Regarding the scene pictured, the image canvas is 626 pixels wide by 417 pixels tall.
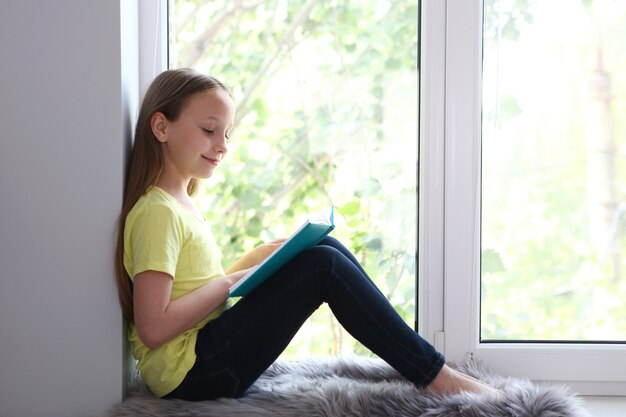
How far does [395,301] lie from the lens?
1685 mm

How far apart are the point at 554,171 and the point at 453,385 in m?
0.59

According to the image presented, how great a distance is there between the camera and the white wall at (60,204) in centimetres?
131

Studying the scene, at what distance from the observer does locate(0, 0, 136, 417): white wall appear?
131cm

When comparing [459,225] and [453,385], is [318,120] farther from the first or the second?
[453,385]

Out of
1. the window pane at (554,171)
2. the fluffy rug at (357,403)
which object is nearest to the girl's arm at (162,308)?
the fluffy rug at (357,403)

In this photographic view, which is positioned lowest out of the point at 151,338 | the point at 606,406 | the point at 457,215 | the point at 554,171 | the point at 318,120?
the point at 606,406

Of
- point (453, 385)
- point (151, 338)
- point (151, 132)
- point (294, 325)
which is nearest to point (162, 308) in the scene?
point (151, 338)

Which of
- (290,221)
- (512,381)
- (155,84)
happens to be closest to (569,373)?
(512,381)

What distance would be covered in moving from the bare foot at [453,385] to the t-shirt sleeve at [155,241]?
1.70 feet

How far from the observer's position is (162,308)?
128 centimetres

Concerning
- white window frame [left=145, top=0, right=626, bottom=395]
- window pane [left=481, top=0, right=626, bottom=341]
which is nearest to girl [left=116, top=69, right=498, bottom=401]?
white window frame [left=145, top=0, right=626, bottom=395]

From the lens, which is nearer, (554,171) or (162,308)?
(162,308)

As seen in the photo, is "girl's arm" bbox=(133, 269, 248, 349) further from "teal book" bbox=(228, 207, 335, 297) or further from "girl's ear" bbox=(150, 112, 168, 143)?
"girl's ear" bbox=(150, 112, 168, 143)

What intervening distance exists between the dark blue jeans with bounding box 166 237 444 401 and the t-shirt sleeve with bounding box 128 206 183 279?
16cm
